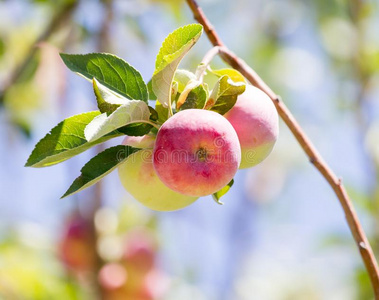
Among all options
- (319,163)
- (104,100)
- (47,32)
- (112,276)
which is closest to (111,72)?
(104,100)

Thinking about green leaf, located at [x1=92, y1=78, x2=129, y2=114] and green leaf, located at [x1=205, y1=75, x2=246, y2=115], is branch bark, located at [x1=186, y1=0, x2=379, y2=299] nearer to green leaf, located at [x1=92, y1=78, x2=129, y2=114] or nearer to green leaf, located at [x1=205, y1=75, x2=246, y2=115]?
green leaf, located at [x1=205, y1=75, x2=246, y2=115]

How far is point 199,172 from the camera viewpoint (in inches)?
37.6

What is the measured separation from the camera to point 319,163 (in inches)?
47.1

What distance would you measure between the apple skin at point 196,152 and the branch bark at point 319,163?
10.8 inches

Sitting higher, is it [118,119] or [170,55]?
[170,55]

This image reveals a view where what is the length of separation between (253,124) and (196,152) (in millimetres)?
163

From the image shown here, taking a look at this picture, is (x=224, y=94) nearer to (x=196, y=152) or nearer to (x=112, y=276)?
(x=196, y=152)

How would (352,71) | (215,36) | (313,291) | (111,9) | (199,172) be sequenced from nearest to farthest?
(199,172) < (215,36) < (111,9) < (352,71) < (313,291)

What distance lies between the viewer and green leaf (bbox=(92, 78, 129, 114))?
3.24ft

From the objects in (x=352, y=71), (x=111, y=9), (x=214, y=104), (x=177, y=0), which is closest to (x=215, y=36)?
(x=214, y=104)

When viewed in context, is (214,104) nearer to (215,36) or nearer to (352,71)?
(215,36)

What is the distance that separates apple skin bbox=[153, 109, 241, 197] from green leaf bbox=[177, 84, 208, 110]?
7cm

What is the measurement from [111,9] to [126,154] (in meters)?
1.66

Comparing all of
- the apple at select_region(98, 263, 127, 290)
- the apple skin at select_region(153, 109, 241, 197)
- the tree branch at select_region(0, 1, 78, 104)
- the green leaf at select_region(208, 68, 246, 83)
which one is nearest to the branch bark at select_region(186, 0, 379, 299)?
the green leaf at select_region(208, 68, 246, 83)
